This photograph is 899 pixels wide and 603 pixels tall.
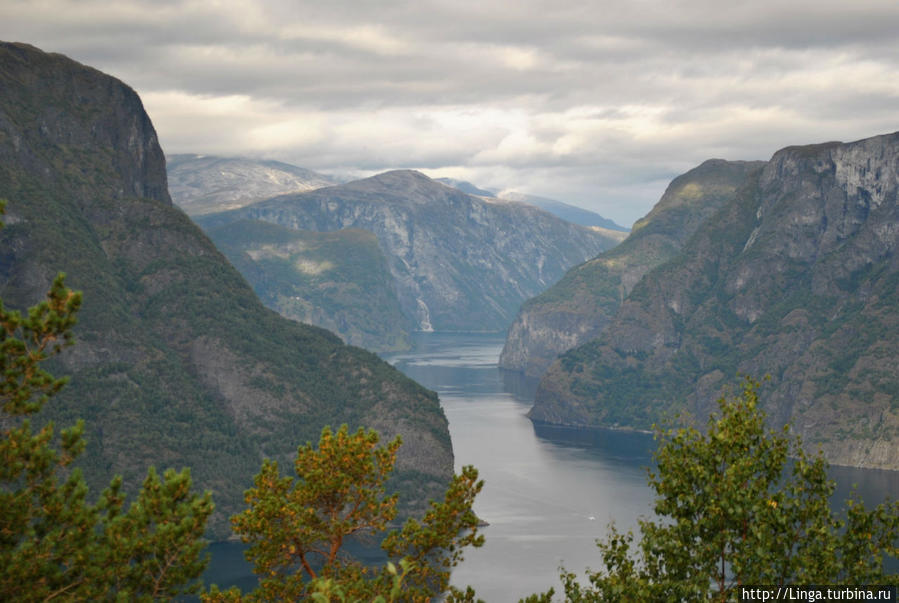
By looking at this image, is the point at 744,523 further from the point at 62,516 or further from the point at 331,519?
the point at 62,516

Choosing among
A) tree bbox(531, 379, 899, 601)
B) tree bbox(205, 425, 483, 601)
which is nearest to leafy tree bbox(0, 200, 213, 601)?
tree bbox(205, 425, 483, 601)

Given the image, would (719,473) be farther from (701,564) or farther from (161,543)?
(161,543)

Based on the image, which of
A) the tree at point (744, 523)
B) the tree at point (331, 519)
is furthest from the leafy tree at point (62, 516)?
the tree at point (744, 523)

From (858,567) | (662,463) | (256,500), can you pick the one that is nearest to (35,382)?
(256,500)

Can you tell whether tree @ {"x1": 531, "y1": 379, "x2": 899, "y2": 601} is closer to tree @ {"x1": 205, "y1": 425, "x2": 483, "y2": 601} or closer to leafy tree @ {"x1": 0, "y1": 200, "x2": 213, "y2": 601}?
tree @ {"x1": 205, "y1": 425, "x2": 483, "y2": 601}

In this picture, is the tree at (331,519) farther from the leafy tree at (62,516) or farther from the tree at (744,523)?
the tree at (744,523)

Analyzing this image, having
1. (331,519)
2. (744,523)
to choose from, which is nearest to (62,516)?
(331,519)
